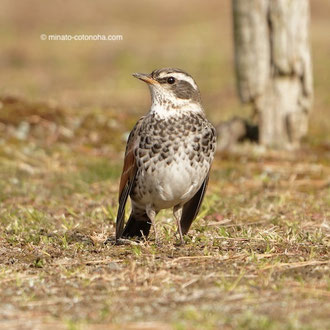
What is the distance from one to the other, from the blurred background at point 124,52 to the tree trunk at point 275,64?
939mm

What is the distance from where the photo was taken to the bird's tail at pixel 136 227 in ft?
23.3

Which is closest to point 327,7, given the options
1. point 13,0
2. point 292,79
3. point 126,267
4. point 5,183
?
point 13,0

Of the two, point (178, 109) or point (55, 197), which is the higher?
point (178, 109)

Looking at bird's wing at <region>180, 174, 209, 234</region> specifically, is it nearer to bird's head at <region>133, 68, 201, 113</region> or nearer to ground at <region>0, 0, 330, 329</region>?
ground at <region>0, 0, 330, 329</region>

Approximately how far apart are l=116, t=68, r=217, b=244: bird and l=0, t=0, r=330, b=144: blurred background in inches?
260

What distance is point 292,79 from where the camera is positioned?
12219 millimetres

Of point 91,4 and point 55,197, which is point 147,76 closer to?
point 55,197

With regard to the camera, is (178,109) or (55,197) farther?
(55,197)

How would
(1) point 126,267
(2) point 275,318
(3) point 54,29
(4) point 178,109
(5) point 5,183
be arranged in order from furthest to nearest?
(3) point 54,29 → (5) point 5,183 → (4) point 178,109 → (1) point 126,267 → (2) point 275,318

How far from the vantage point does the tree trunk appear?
11727mm

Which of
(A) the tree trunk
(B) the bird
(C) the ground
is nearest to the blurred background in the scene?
(C) the ground

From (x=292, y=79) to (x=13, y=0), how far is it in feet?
85.4

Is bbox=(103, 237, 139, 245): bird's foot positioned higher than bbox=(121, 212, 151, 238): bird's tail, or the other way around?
bbox=(121, 212, 151, 238): bird's tail

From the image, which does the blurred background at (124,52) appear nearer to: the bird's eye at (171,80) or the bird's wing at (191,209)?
the bird's wing at (191,209)
